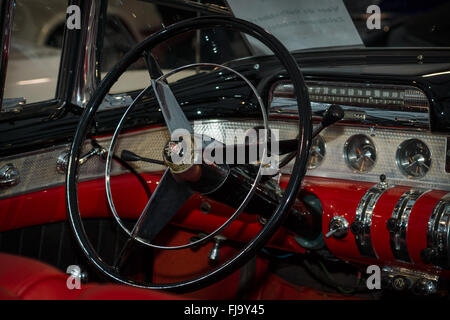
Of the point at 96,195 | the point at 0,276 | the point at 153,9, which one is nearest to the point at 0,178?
the point at 96,195

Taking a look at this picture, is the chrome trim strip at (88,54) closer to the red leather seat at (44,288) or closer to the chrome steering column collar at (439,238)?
the chrome steering column collar at (439,238)

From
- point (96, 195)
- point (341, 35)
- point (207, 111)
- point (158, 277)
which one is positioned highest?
point (341, 35)

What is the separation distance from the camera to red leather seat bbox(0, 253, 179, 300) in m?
0.66

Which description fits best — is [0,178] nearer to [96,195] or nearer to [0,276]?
[96,195]

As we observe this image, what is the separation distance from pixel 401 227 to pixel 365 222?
10 cm

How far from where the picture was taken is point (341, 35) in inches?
78.4

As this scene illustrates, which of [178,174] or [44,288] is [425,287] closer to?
[178,174]

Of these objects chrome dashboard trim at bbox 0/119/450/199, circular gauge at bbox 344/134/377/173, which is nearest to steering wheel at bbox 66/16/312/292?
chrome dashboard trim at bbox 0/119/450/199

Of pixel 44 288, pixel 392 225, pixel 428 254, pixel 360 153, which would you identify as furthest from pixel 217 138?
pixel 44 288

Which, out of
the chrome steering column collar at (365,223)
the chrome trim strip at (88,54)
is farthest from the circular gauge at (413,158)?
the chrome trim strip at (88,54)

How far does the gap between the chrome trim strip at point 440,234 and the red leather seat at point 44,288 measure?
949mm

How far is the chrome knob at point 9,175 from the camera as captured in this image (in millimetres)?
1741

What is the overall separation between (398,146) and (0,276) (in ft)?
4.23

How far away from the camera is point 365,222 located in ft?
5.23
